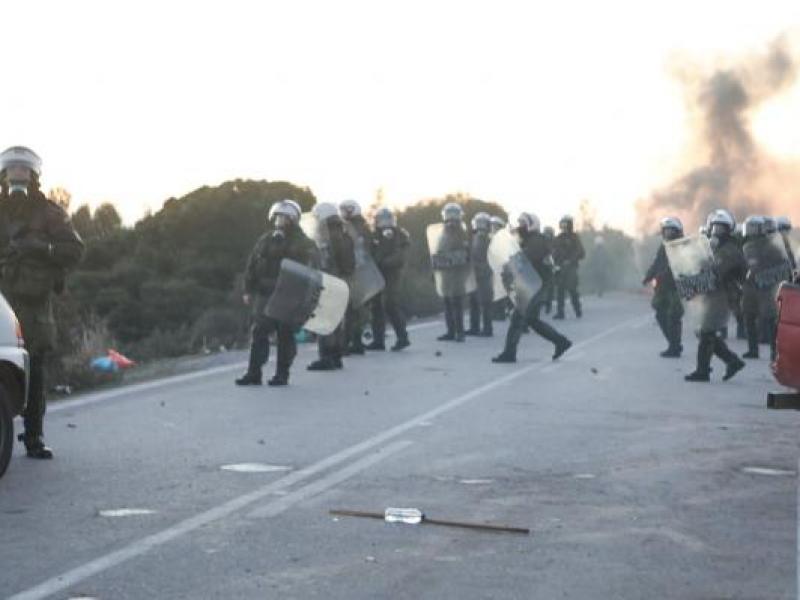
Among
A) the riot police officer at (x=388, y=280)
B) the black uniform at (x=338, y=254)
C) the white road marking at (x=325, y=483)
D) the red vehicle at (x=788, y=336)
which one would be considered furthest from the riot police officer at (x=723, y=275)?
the red vehicle at (x=788, y=336)

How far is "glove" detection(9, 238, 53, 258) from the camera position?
34.6 feet

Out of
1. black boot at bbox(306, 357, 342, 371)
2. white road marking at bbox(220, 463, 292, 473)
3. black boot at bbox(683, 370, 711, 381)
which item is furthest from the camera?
black boot at bbox(306, 357, 342, 371)

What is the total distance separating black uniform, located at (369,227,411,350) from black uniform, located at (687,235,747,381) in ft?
19.1

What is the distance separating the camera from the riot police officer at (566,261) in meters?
35.5

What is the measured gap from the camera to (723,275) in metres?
18.5

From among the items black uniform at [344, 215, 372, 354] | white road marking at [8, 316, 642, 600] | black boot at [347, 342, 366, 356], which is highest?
black uniform at [344, 215, 372, 354]

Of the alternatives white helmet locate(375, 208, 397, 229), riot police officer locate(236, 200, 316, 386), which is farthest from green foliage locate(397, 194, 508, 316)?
riot police officer locate(236, 200, 316, 386)

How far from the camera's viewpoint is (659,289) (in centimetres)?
2273

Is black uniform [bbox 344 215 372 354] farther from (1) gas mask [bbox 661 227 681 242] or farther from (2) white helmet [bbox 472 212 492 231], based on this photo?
(2) white helmet [bbox 472 212 492 231]

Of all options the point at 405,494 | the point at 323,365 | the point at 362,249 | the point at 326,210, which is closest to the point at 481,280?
the point at 362,249

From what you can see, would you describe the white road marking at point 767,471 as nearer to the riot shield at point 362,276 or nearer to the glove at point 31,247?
the glove at point 31,247

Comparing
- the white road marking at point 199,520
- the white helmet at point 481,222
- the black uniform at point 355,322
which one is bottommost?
the white road marking at point 199,520

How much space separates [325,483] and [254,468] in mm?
788

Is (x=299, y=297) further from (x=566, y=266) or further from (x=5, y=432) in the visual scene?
(x=566, y=266)
